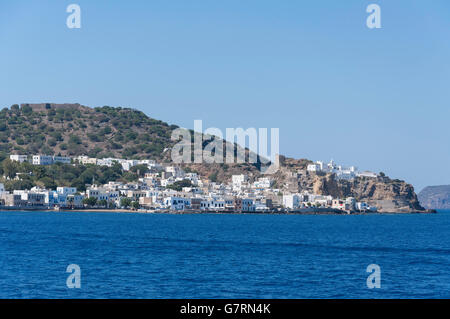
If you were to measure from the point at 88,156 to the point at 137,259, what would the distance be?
14913 centimetres

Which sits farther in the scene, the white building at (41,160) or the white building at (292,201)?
the white building at (41,160)

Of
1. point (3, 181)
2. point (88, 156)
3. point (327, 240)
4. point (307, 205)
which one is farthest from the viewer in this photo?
point (88, 156)

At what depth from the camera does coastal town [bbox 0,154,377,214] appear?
119688 millimetres

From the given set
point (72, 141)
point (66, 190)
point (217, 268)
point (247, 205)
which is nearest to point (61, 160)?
point (72, 141)

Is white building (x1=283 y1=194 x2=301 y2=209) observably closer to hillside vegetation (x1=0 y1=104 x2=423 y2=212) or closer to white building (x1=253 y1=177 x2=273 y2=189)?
hillside vegetation (x1=0 y1=104 x2=423 y2=212)

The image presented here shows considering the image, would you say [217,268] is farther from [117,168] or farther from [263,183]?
[117,168]

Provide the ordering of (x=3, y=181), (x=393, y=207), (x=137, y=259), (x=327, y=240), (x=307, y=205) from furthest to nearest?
(x=393, y=207) < (x=307, y=205) < (x=3, y=181) < (x=327, y=240) < (x=137, y=259)

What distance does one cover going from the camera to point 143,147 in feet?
618

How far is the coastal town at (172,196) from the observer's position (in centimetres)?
→ 11969

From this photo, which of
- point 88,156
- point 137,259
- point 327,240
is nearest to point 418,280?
point 137,259

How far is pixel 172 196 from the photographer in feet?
420

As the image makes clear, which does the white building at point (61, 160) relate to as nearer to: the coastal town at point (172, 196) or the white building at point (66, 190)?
the coastal town at point (172, 196)

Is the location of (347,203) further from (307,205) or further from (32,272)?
(32,272)

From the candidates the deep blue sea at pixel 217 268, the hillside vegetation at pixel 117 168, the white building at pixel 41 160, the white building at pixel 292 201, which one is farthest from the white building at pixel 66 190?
the deep blue sea at pixel 217 268
